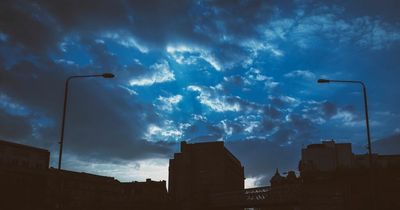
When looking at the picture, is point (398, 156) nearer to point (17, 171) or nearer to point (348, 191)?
point (348, 191)

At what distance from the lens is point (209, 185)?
152125 millimetres

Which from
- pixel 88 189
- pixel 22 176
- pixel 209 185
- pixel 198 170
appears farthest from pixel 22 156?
pixel 209 185

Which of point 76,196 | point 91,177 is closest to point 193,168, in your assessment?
point 91,177

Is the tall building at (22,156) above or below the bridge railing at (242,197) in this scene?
above

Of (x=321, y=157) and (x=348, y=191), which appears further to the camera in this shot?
(x=321, y=157)

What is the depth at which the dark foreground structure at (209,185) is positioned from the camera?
259 ft

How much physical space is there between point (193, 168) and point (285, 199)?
7040 centimetres

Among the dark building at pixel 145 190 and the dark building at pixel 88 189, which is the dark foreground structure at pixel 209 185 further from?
the dark building at pixel 145 190

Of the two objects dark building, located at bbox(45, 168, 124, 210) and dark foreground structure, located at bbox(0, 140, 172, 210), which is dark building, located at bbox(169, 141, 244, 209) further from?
dark building, located at bbox(45, 168, 124, 210)

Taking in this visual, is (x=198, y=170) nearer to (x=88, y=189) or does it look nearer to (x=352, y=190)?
(x=88, y=189)

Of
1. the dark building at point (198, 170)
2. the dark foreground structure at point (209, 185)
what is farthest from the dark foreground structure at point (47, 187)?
the dark building at point (198, 170)

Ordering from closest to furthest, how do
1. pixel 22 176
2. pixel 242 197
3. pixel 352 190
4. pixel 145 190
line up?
pixel 352 190
pixel 22 176
pixel 242 197
pixel 145 190

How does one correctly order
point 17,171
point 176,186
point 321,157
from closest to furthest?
point 17,171
point 321,157
point 176,186

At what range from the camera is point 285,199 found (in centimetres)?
8638
